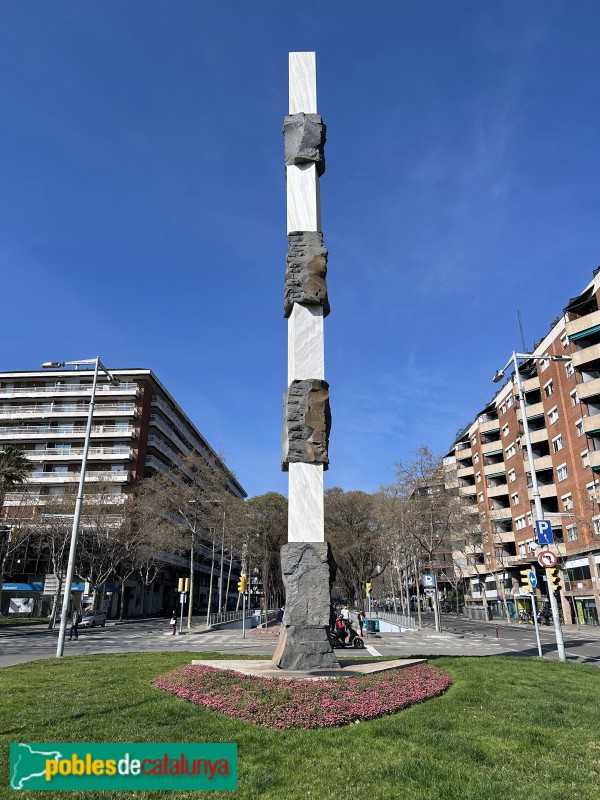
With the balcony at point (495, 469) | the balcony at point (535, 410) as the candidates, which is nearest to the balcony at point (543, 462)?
the balcony at point (535, 410)

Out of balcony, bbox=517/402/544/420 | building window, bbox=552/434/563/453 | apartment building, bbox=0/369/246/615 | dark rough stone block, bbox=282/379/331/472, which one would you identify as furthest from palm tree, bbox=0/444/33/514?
balcony, bbox=517/402/544/420

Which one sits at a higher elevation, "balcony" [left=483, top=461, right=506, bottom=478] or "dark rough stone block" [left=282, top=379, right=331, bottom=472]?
"balcony" [left=483, top=461, right=506, bottom=478]

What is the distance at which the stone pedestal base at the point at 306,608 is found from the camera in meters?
11.3

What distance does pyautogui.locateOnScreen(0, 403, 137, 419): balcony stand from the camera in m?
65.4

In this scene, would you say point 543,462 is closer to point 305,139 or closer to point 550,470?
point 550,470

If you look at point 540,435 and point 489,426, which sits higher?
point 489,426

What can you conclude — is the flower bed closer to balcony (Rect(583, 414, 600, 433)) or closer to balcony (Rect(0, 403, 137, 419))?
balcony (Rect(583, 414, 600, 433))

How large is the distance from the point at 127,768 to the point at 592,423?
4341cm

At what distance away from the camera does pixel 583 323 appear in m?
42.5

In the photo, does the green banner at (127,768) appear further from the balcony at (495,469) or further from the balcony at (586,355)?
the balcony at (495,469)

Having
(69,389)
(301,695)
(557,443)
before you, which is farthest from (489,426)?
(301,695)

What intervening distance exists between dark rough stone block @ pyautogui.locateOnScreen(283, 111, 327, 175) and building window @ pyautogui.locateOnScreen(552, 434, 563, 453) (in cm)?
4069

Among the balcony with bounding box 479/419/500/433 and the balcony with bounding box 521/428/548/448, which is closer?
the balcony with bounding box 521/428/548/448

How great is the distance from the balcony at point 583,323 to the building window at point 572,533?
617 inches
